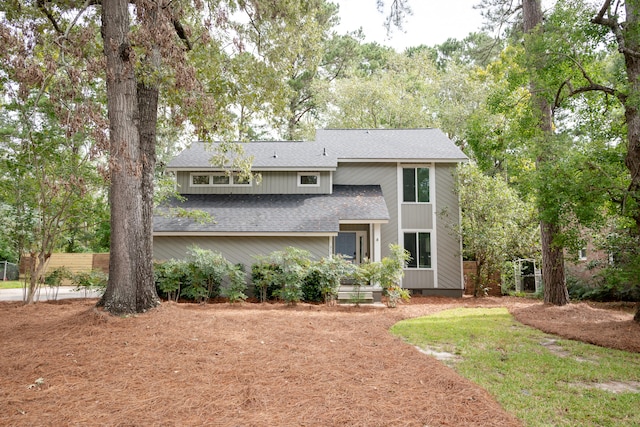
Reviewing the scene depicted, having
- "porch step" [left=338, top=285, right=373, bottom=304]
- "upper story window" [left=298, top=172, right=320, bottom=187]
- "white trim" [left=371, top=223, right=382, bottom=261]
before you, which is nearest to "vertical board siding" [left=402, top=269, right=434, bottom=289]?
"white trim" [left=371, top=223, right=382, bottom=261]

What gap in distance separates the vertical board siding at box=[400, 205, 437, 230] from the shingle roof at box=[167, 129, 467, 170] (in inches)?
71.5

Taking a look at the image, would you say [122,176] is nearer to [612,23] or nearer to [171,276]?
[171,276]

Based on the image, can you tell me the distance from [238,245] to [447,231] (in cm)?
788

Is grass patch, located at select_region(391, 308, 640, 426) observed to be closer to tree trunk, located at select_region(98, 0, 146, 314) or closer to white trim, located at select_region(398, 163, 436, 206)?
tree trunk, located at select_region(98, 0, 146, 314)

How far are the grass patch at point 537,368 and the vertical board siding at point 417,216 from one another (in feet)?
24.1

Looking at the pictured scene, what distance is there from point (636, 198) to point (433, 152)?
9415 millimetres

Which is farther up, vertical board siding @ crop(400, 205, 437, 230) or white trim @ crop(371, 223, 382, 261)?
vertical board siding @ crop(400, 205, 437, 230)

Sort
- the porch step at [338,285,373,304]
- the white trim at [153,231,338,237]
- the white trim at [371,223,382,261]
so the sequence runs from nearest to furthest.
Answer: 1. the porch step at [338,285,373,304]
2. the white trim at [153,231,338,237]
3. the white trim at [371,223,382,261]

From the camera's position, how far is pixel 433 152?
1684 cm

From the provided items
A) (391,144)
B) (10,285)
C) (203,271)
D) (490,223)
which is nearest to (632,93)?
(490,223)

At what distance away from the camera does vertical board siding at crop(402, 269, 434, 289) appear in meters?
16.0

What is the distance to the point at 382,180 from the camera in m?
17.0

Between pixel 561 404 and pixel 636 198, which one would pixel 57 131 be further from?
pixel 636 198

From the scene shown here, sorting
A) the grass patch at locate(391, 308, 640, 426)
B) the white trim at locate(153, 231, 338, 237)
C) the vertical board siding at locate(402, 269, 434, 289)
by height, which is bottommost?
the grass patch at locate(391, 308, 640, 426)
